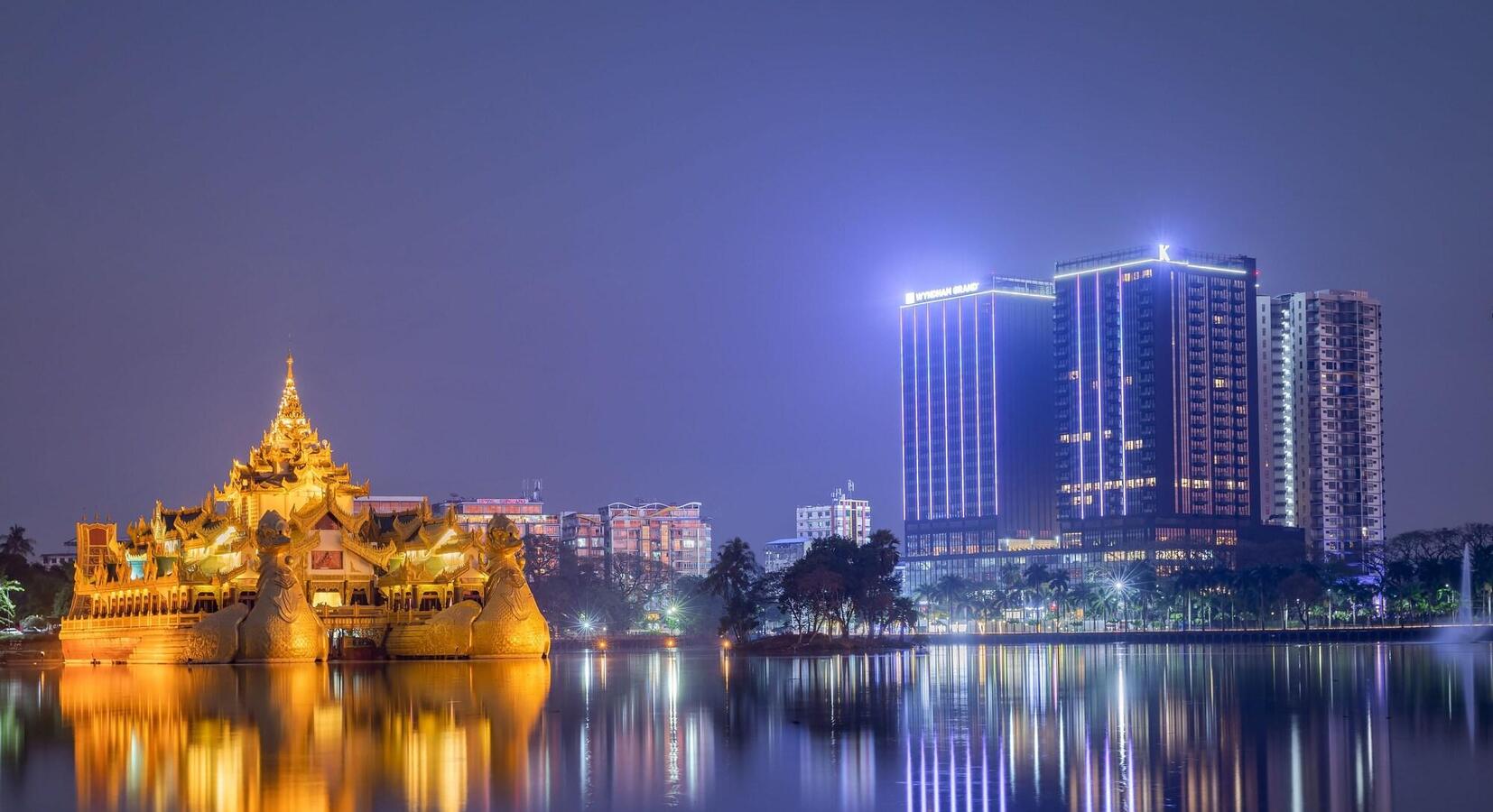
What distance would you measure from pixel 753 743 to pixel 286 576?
46968 mm

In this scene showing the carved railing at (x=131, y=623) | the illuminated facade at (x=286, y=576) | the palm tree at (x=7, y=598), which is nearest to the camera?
the illuminated facade at (x=286, y=576)

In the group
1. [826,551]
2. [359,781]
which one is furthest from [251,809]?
[826,551]

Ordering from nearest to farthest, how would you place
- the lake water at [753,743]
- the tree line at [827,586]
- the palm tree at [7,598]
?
1. the lake water at [753,743]
2. the tree line at [827,586]
3. the palm tree at [7,598]

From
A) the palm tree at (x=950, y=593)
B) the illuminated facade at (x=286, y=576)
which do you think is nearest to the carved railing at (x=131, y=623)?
the illuminated facade at (x=286, y=576)

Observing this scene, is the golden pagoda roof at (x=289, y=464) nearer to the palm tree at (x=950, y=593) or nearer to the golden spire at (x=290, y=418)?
the golden spire at (x=290, y=418)

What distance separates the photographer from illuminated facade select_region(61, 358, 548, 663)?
75.9 meters

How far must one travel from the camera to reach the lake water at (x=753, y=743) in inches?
969

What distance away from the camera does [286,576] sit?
248ft

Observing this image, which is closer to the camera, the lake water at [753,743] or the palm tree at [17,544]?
the lake water at [753,743]

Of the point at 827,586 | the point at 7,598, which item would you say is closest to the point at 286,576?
the point at 827,586

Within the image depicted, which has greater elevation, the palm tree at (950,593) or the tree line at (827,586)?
the tree line at (827,586)

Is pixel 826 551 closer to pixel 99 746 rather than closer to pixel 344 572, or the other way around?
pixel 344 572

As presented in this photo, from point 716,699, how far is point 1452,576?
370 feet

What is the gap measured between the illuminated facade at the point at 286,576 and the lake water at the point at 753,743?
17988 mm
